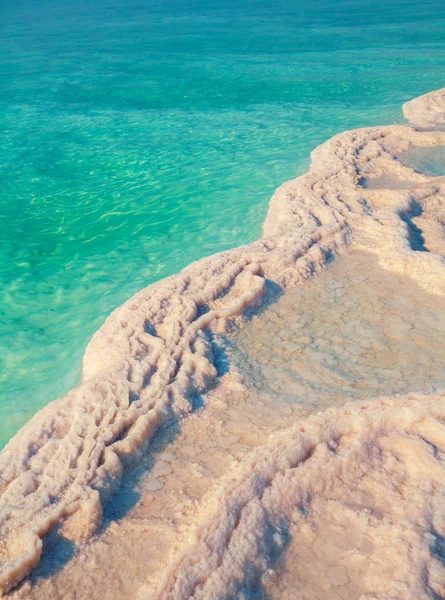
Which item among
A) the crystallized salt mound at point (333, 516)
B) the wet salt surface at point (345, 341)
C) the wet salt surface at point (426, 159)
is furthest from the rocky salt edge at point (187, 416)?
the wet salt surface at point (426, 159)

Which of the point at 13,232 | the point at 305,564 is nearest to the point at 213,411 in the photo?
the point at 305,564

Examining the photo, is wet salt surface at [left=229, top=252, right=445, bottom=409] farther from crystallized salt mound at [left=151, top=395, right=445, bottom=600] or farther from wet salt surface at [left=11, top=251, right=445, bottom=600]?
crystallized salt mound at [left=151, top=395, right=445, bottom=600]

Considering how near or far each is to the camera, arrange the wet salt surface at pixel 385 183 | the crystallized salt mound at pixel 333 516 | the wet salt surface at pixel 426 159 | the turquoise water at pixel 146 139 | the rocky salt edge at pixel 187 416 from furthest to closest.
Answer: the wet salt surface at pixel 426 159, the wet salt surface at pixel 385 183, the turquoise water at pixel 146 139, the rocky salt edge at pixel 187 416, the crystallized salt mound at pixel 333 516

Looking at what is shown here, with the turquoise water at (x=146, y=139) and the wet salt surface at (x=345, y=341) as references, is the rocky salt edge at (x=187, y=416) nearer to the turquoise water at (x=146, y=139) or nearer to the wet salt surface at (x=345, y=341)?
the wet salt surface at (x=345, y=341)

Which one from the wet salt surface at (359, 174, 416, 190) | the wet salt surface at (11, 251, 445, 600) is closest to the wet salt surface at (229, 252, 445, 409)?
the wet salt surface at (11, 251, 445, 600)

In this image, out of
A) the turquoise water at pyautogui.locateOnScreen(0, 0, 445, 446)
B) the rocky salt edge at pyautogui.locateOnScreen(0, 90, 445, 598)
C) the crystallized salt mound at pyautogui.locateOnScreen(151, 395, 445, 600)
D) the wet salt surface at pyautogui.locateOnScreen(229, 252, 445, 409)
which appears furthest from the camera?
the turquoise water at pyautogui.locateOnScreen(0, 0, 445, 446)

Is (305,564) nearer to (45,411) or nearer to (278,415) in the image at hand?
(278,415)

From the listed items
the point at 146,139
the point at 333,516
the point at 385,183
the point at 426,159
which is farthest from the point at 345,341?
the point at 146,139
